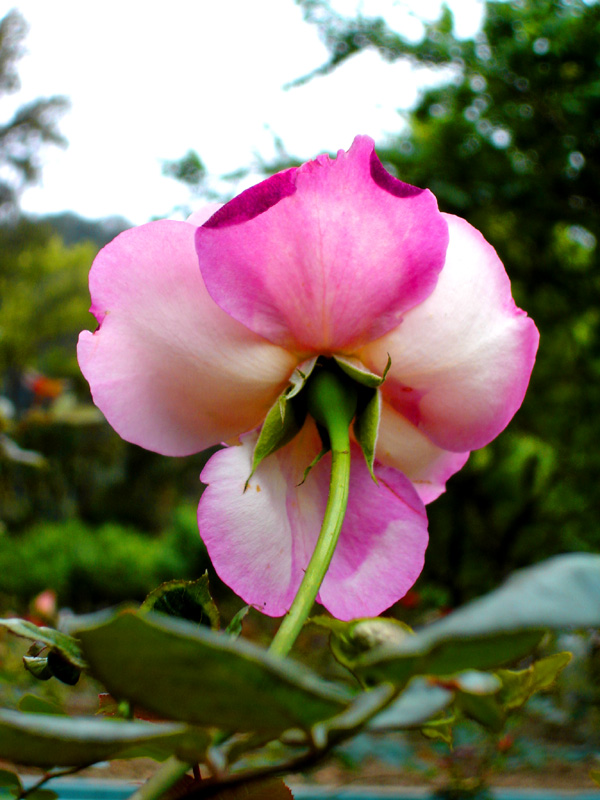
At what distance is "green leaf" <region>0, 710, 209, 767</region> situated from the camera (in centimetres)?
5

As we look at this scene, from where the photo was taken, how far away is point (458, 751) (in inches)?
25.6

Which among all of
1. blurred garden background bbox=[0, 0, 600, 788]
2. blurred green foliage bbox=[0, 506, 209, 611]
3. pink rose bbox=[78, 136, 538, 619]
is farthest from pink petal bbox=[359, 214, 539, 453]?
blurred green foliage bbox=[0, 506, 209, 611]

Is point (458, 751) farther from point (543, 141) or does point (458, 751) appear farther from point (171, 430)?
point (543, 141)

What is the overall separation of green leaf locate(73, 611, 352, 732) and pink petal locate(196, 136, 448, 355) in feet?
0.20

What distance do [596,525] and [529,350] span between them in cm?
109

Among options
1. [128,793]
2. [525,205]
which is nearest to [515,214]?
[525,205]

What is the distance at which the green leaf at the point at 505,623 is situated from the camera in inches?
1.7

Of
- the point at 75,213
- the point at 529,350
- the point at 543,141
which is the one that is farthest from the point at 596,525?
the point at 75,213

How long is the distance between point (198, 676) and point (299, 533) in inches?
2.5

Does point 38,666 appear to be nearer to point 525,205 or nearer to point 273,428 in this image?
point 273,428

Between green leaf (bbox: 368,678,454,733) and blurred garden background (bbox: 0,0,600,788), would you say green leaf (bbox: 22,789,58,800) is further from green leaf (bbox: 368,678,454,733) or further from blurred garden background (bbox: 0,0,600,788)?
blurred garden background (bbox: 0,0,600,788)

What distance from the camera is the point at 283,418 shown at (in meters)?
0.11

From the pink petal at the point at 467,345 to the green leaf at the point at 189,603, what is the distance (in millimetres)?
47

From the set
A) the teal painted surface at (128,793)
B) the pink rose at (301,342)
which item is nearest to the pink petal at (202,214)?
the pink rose at (301,342)
